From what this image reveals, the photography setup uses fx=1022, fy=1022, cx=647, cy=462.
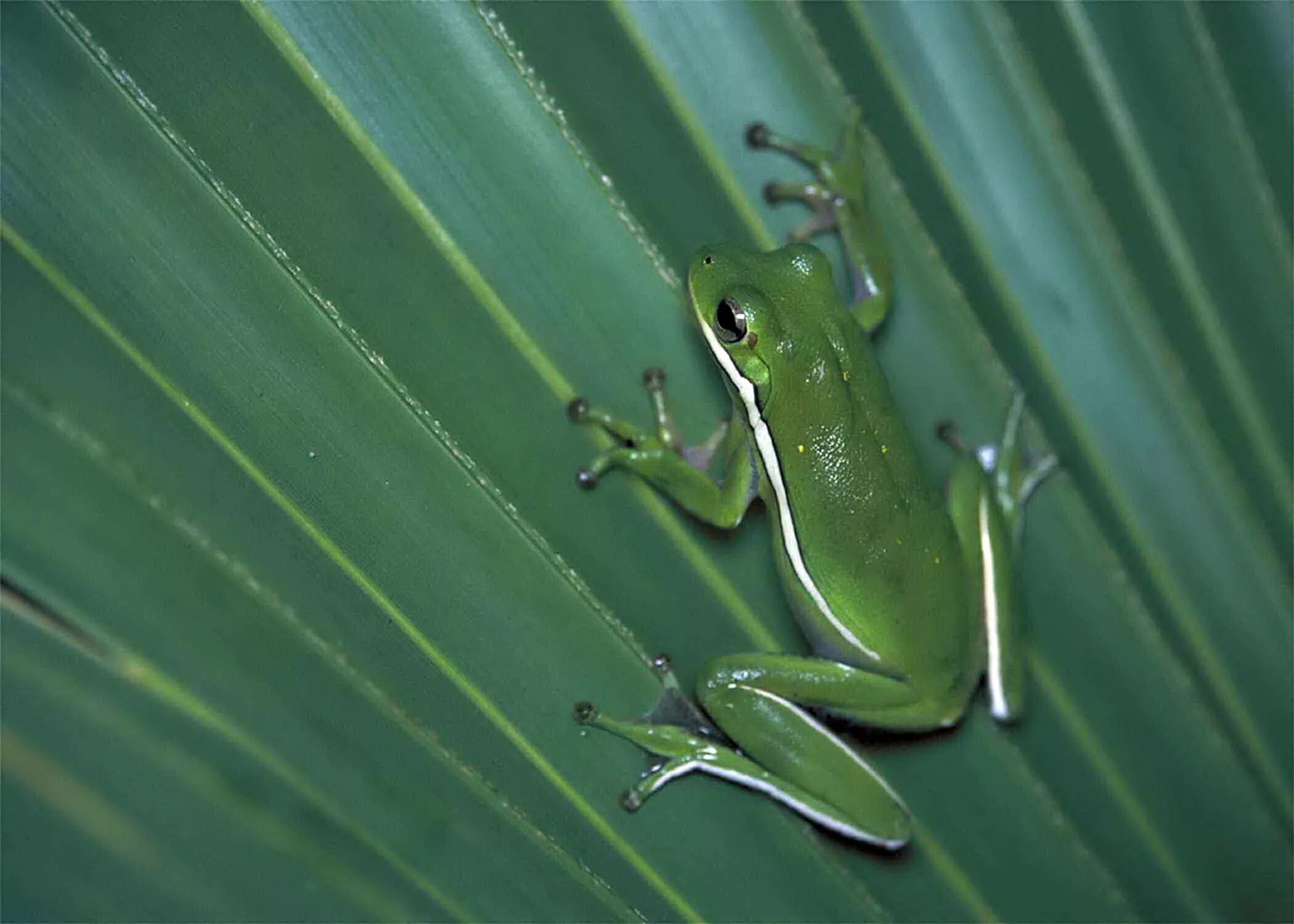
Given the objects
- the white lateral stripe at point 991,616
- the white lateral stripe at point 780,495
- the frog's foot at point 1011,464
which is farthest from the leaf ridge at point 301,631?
the frog's foot at point 1011,464

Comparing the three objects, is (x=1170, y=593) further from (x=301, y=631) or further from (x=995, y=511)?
(x=301, y=631)

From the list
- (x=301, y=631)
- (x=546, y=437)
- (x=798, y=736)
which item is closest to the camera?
(x=301, y=631)

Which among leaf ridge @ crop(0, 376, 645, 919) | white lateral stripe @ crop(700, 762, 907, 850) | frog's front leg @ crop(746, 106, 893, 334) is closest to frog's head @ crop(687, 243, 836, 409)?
frog's front leg @ crop(746, 106, 893, 334)

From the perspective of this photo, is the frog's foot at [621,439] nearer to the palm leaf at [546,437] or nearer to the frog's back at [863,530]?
the palm leaf at [546,437]

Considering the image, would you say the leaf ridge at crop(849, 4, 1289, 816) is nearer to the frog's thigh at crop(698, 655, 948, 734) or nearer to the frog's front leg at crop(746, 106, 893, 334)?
the frog's front leg at crop(746, 106, 893, 334)

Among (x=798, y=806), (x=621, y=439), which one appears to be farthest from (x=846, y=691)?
A: (x=621, y=439)
